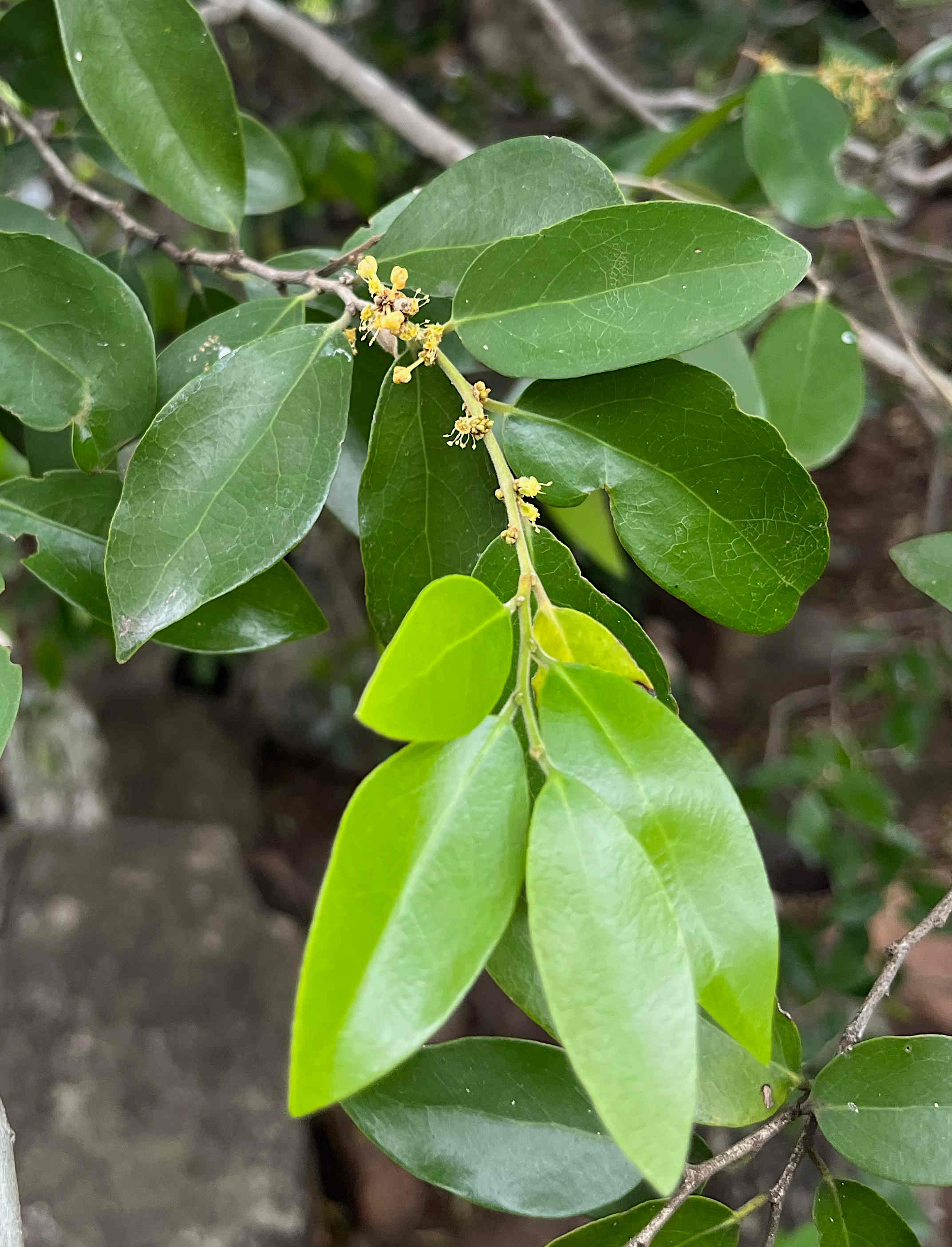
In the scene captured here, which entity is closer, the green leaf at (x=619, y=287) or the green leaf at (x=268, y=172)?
the green leaf at (x=619, y=287)

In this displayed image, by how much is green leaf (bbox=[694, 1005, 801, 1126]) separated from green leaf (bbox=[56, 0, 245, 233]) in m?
0.51

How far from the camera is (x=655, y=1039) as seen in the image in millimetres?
265

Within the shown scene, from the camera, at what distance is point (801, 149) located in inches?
28.3

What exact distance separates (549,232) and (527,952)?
31 centimetres

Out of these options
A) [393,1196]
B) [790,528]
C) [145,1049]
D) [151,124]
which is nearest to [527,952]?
[790,528]

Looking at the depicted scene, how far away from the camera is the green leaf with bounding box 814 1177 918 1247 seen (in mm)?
413

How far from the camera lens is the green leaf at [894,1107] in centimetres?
39

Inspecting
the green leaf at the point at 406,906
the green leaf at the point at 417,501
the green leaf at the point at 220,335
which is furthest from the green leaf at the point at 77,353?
the green leaf at the point at 406,906

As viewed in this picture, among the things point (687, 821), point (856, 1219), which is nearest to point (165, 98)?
point (687, 821)

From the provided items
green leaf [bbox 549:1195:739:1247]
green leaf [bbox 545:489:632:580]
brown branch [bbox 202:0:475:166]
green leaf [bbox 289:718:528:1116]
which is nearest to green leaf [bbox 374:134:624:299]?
green leaf [bbox 289:718:528:1116]

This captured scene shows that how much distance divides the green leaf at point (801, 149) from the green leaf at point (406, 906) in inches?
23.2

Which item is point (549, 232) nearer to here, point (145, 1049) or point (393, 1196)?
point (145, 1049)

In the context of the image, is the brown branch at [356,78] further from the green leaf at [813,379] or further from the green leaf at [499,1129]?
the green leaf at [499,1129]

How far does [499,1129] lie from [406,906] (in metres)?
0.21
